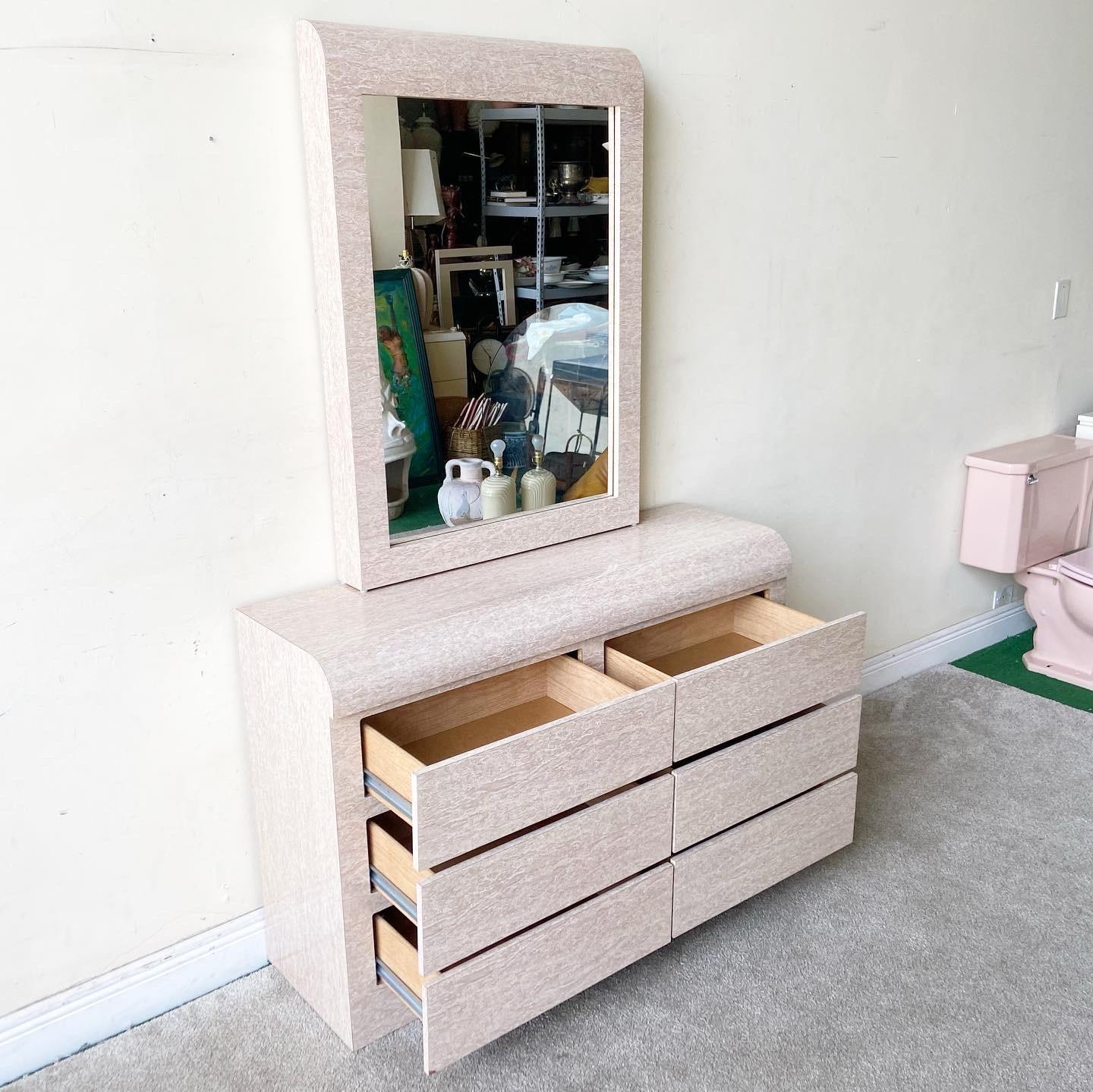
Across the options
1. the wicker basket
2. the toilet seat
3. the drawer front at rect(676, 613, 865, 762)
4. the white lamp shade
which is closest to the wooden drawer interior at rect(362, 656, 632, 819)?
the drawer front at rect(676, 613, 865, 762)

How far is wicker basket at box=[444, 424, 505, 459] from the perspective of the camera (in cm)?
171

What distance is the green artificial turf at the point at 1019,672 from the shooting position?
270 centimetres

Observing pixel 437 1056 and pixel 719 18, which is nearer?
pixel 437 1056

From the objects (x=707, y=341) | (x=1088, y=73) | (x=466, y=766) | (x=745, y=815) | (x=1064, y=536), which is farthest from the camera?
(x=1064, y=536)

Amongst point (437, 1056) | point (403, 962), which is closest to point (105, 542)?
point (403, 962)

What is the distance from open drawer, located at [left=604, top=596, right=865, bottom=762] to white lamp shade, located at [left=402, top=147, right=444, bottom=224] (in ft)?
2.33

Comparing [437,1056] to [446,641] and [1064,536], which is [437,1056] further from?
[1064,536]

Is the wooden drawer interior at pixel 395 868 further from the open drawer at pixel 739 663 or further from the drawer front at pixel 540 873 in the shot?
the open drawer at pixel 739 663

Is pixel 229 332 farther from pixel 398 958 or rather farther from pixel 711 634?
pixel 711 634

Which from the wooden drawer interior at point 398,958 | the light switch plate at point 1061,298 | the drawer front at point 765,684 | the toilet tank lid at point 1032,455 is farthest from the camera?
the light switch plate at point 1061,298

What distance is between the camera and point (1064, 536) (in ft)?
9.33

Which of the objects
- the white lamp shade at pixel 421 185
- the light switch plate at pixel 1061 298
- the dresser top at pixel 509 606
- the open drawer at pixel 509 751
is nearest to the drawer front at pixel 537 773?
the open drawer at pixel 509 751

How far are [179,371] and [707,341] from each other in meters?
A: 1.01

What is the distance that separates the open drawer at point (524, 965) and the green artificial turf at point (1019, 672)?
4.86ft
